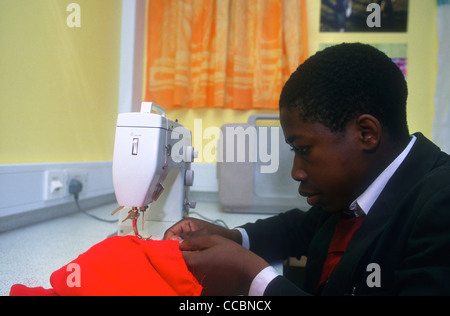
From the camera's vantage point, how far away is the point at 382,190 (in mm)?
510

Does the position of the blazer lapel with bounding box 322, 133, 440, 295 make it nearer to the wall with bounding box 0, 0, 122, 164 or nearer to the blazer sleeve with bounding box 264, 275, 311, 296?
the blazer sleeve with bounding box 264, 275, 311, 296

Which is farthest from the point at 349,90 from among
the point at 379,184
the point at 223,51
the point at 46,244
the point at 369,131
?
the point at 223,51

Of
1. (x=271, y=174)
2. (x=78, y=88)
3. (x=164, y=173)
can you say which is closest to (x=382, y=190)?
(x=164, y=173)

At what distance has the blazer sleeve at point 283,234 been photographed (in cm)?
70

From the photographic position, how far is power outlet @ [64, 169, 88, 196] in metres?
1.03

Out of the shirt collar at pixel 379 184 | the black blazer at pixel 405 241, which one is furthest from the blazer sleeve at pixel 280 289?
the shirt collar at pixel 379 184

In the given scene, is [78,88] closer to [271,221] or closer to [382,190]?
[271,221]

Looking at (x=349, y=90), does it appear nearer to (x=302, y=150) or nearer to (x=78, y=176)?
(x=302, y=150)

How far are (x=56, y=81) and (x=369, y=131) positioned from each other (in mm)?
1015

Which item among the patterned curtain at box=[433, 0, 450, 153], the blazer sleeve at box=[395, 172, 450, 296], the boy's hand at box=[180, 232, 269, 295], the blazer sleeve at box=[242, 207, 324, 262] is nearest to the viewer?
the blazer sleeve at box=[395, 172, 450, 296]

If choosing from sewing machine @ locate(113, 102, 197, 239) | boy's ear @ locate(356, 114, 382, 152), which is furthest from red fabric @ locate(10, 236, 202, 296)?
boy's ear @ locate(356, 114, 382, 152)

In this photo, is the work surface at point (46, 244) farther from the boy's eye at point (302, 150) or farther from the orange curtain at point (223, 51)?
the orange curtain at point (223, 51)

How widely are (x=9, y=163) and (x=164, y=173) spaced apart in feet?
1.72

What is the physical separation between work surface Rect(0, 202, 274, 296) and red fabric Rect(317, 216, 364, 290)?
1.36ft
